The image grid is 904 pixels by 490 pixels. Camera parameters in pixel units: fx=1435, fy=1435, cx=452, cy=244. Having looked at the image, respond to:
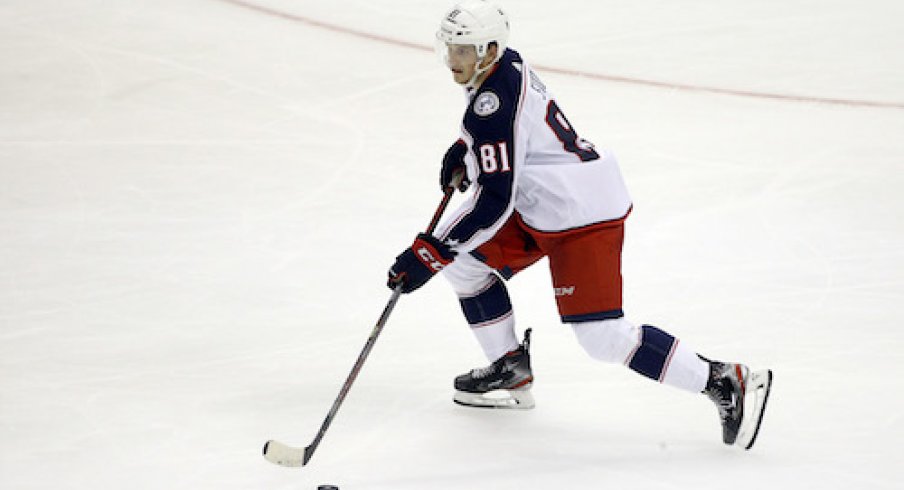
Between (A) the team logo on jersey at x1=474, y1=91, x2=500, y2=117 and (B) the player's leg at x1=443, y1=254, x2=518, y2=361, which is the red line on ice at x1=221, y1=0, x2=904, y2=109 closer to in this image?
(B) the player's leg at x1=443, y1=254, x2=518, y2=361

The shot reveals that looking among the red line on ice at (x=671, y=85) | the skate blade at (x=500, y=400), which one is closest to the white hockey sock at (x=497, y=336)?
the skate blade at (x=500, y=400)

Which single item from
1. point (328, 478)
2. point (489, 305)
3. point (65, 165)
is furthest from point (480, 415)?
point (65, 165)

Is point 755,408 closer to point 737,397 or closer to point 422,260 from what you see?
point 737,397

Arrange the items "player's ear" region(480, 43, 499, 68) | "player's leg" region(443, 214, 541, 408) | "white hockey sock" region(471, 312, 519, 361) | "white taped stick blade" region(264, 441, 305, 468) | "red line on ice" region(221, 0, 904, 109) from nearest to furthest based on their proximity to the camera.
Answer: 1. "white taped stick blade" region(264, 441, 305, 468)
2. "player's ear" region(480, 43, 499, 68)
3. "player's leg" region(443, 214, 541, 408)
4. "white hockey sock" region(471, 312, 519, 361)
5. "red line on ice" region(221, 0, 904, 109)

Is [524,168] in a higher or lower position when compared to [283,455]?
higher

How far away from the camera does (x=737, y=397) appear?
339 centimetres

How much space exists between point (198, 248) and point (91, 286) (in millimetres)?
445

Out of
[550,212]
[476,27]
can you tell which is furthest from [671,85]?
[476,27]

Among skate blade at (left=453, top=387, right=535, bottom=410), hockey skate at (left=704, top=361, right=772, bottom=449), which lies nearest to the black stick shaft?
skate blade at (left=453, top=387, right=535, bottom=410)

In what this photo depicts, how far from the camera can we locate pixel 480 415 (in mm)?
3650

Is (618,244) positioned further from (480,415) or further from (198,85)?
(198,85)

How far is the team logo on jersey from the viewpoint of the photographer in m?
3.23

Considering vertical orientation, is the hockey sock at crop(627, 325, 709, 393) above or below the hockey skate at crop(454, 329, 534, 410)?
above

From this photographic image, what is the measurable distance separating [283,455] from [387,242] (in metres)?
1.71
